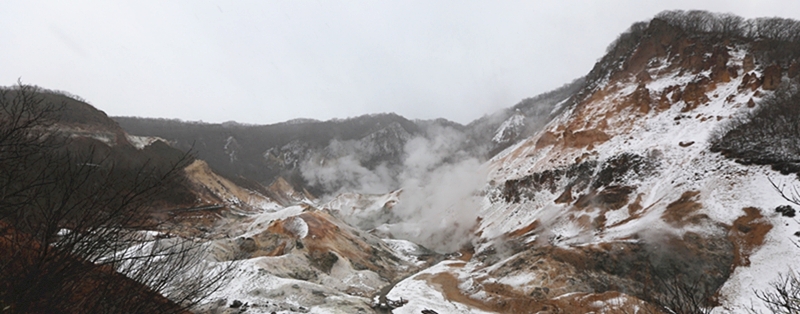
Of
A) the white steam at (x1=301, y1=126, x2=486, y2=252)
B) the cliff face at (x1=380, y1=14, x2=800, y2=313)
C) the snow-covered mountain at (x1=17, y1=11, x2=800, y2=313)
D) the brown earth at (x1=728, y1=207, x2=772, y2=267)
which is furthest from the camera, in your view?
the white steam at (x1=301, y1=126, x2=486, y2=252)

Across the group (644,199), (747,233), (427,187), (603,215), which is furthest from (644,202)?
(427,187)

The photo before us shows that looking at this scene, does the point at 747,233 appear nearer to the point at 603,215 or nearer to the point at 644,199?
the point at 644,199

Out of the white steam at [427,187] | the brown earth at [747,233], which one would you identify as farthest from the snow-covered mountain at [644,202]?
the white steam at [427,187]

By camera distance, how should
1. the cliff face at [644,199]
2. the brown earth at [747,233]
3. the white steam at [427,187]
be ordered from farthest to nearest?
the white steam at [427,187] → the cliff face at [644,199] → the brown earth at [747,233]

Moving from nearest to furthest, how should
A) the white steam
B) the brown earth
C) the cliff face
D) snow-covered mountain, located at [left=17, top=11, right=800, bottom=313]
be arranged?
1. snow-covered mountain, located at [left=17, top=11, right=800, bottom=313]
2. the brown earth
3. the cliff face
4. the white steam

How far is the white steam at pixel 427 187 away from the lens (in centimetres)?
5988

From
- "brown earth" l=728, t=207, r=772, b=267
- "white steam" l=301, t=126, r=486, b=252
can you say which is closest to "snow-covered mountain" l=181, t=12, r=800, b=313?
"brown earth" l=728, t=207, r=772, b=267

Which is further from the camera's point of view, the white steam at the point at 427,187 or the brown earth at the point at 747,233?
the white steam at the point at 427,187

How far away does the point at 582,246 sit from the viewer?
2717cm

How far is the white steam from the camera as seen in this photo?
59875 mm

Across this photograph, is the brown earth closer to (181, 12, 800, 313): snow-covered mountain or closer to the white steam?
(181, 12, 800, 313): snow-covered mountain

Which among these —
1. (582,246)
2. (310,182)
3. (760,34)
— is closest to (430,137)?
(310,182)

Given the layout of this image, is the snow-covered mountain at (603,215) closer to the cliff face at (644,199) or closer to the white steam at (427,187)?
the cliff face at (644,199)

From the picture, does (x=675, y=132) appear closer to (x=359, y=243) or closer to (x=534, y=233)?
(x=534, y=233)
